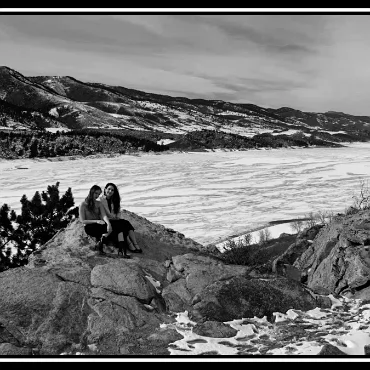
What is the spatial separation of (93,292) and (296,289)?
12.7 feet

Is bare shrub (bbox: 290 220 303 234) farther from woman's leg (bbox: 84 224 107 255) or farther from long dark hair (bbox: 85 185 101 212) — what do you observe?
long dark hair (bbox: 85 185 101 212)

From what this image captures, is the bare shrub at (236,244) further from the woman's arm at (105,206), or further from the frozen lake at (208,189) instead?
the woman's arm at (105,206)

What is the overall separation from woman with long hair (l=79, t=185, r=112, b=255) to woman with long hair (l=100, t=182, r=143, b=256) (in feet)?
0.48

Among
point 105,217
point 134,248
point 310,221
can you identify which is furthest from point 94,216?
point 310,221

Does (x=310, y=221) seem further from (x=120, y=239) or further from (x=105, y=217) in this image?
(x=105, y=217)

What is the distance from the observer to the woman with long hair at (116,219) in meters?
9.20

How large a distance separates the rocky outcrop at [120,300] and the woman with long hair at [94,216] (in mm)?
443

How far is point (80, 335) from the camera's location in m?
6.34

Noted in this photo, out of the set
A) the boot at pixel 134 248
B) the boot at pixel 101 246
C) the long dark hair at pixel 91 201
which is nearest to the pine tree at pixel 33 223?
the boot at pixel 134 248

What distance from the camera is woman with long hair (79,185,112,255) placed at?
30.4 ft

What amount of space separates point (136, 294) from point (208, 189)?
46595 mm

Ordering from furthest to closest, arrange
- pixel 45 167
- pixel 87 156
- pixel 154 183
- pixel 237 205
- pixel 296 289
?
pixel 87 156, pixel 45 167, pixel 154 183, pixel 237 205, pixel 296 289
